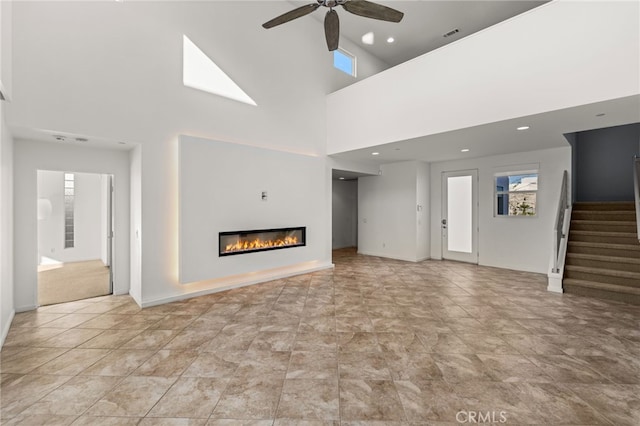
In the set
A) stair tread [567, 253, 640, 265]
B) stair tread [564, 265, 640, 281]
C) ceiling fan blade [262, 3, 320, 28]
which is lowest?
stair tread [564, 265, 640, 281]

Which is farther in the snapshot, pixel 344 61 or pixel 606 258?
pixel 344 61

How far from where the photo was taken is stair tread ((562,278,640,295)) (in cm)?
420

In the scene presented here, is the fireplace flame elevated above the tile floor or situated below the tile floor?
above

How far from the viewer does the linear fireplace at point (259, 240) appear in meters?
4.86

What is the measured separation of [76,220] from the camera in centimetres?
744

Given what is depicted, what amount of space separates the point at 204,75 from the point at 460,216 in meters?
6.68

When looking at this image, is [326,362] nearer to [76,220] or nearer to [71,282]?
[71,282]

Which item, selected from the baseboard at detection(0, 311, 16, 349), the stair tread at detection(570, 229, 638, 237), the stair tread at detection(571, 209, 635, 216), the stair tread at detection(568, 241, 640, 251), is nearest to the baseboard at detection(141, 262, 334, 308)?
the baseboard at detection(0, 311, 16, 349)

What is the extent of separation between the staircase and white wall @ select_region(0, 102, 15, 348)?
25.7 feet

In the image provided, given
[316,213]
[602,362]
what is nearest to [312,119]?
[316,213]

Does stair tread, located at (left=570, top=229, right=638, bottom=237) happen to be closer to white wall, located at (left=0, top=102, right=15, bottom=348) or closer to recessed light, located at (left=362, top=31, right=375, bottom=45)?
recessed light, located at (left=362, top=31, right=375, bottom=45)

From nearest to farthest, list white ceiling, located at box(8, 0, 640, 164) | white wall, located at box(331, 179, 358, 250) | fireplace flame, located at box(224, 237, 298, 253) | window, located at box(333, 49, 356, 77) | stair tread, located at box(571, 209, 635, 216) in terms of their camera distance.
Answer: white ceiling, located at box(8, 0, 640, 164) < fireplace flame, located at box(224, 237, 298, 253) < stair tread, located at box(571, 209, 635, 216) < window, located at box(333, 49, 356, 77) < white wall, located at box(331, 179, 358, 250)

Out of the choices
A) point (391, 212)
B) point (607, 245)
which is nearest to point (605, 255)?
point (607, 245)

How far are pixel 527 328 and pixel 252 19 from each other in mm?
6586
